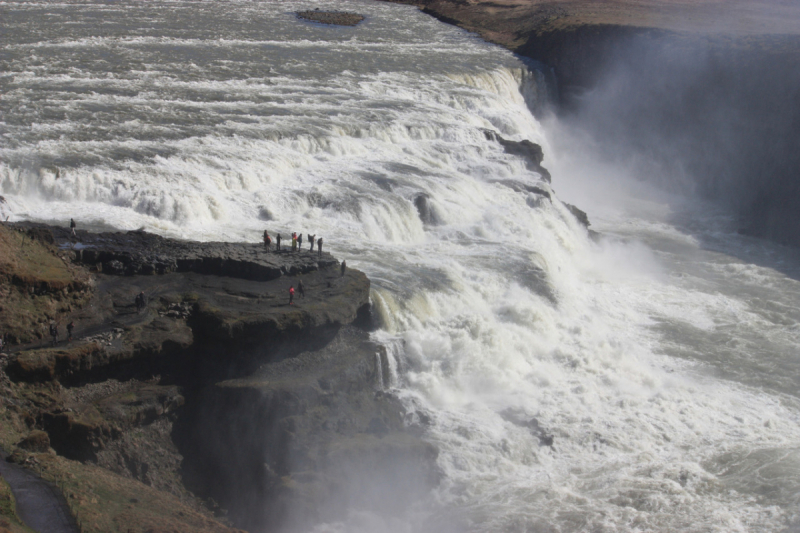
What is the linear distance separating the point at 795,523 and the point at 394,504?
9.25m

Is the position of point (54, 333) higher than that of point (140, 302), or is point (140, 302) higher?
point (140, 302)

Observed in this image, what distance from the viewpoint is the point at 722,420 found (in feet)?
65.6

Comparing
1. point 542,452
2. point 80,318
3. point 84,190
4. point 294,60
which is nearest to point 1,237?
point 80,318

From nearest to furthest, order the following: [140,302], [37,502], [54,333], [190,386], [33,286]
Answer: [37,502], [54,333], [33,286], [190,386], [140,302]

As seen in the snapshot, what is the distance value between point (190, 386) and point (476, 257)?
11.9 metres

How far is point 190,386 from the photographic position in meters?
16.5

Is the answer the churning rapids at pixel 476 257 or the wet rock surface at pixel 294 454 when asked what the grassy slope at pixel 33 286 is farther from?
the churning rapids at pixel 476 257

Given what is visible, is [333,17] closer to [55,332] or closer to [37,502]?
[55,332]

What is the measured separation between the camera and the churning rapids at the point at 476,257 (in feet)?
57.0

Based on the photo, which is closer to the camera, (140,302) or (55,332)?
(55,332)

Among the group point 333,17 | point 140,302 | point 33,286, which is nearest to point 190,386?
point 140,302

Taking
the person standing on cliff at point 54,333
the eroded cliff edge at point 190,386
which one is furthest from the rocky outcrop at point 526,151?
the person standing on cliff at point 54,333

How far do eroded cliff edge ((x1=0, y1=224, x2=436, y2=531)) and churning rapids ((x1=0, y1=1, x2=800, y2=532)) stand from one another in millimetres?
1326

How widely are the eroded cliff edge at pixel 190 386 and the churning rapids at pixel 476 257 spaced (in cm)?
133
